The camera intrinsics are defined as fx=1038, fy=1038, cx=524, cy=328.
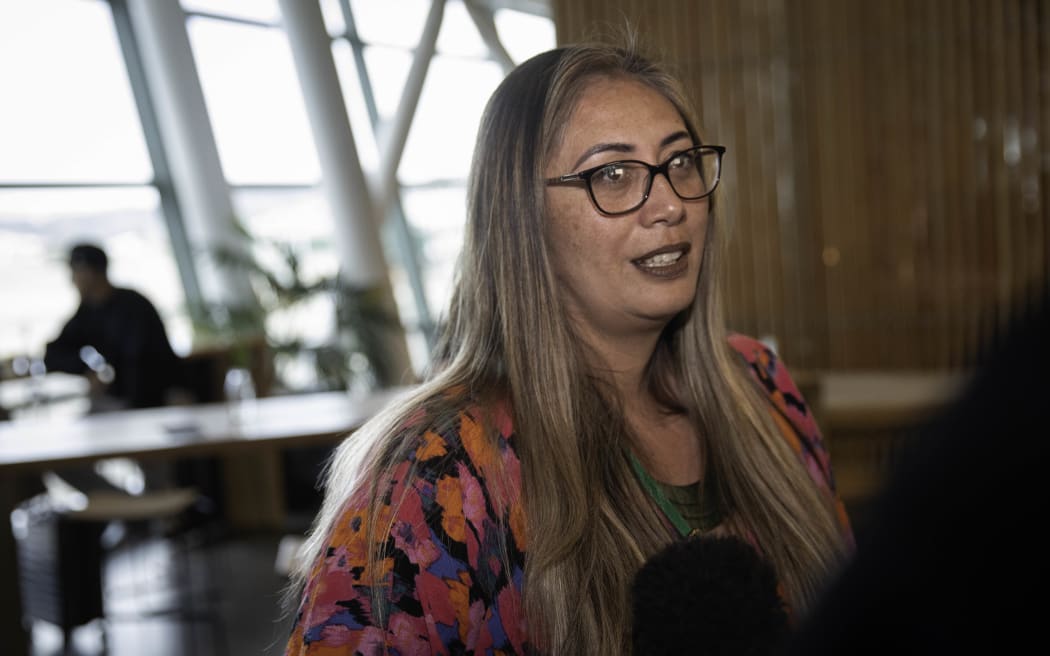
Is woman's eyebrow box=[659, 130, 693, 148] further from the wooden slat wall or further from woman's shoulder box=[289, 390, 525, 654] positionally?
the wooden slat wall

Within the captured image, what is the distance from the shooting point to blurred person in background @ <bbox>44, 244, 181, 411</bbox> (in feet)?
20.2

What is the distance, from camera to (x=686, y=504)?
1524mm

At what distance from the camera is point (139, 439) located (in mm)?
4527

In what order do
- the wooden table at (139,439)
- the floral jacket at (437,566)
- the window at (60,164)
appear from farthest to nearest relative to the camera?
the window at (60,164) < the wooden table at (139,439) < the floral jacket at (437,566)

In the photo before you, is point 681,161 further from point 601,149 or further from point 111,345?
point 111,345

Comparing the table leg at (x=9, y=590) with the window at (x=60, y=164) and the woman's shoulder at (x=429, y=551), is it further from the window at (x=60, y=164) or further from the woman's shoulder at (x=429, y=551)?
the woman's shoulder at (x=429, y=551)

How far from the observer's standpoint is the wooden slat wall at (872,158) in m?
6.64

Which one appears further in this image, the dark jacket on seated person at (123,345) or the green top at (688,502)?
the dark jacket on seated person at (123,345)

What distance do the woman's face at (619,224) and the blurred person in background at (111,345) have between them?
5.14 metres

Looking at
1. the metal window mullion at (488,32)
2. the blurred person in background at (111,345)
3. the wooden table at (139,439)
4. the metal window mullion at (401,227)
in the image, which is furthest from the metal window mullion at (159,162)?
the metal window mullion at (488,32)

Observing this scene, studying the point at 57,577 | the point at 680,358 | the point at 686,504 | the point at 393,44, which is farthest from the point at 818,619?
the point at 393,44

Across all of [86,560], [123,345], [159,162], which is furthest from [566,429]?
[159,162]

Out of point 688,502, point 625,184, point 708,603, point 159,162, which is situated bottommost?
point 688,502

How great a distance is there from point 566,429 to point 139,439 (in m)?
3.55
